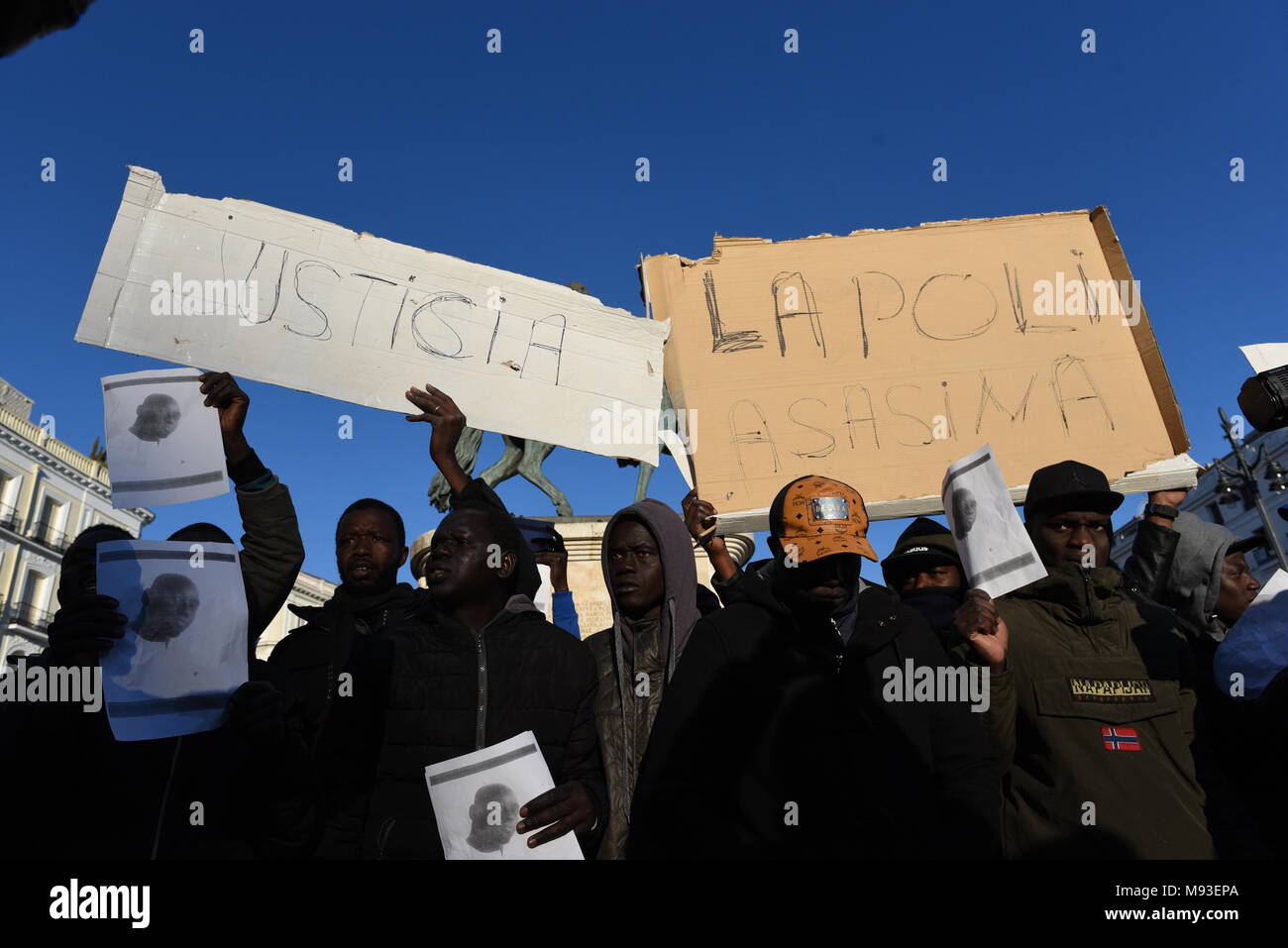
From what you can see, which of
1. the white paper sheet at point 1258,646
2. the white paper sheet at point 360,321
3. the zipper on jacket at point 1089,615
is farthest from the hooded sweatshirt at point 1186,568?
the white paper sheet at point 360,321

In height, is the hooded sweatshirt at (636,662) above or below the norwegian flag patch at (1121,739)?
above

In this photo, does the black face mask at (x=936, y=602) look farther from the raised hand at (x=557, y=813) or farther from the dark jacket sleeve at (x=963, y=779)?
the raised hand at (x=557, y=813)

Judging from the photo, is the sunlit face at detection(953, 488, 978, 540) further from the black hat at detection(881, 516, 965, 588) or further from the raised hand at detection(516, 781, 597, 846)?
the raised hand at detection(516, 781, 597, 846)

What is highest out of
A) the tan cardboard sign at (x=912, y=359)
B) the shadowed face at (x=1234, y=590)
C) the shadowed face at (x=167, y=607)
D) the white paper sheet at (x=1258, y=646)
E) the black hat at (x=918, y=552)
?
the tan cardboard sign at (x=912, y=359)

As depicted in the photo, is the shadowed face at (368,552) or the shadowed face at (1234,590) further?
the shadowed face at (368,552)

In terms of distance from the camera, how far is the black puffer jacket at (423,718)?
2.35 metres

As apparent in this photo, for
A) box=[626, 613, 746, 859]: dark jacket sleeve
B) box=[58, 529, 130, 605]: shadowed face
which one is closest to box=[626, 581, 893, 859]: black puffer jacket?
box=[626, 613, 746, 859]: dark jacket sleeve

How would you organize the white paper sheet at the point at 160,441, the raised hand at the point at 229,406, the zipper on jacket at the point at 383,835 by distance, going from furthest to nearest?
the raised hand at the point at 229,406, the white paper sheet at the point at 160,441, the zipper on jacket at the point at 383,835

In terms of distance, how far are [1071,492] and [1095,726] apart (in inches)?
29.3

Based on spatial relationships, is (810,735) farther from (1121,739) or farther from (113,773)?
(113,773)

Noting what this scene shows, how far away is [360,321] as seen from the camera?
11.9ft

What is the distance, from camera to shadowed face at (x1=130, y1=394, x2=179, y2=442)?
2625mm

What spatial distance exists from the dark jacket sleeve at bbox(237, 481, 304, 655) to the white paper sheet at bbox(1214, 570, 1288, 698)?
2.61 m

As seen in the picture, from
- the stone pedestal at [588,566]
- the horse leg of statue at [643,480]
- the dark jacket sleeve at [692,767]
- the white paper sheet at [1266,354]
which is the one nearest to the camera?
the dark jacket sleeve at [692,767]
